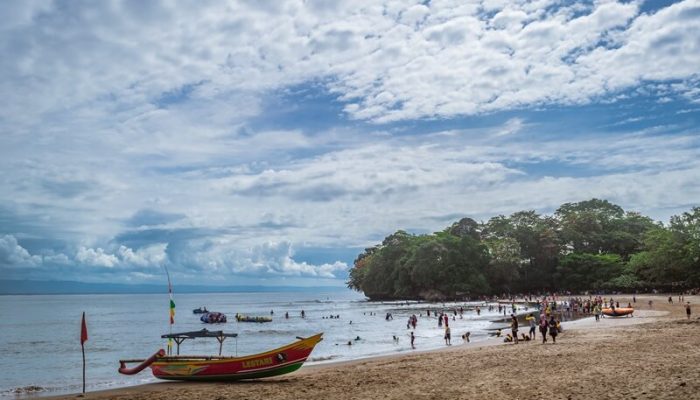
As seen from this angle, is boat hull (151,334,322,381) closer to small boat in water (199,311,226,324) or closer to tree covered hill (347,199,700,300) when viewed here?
small boat in water (199,311,226,324)

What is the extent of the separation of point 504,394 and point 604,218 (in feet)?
389

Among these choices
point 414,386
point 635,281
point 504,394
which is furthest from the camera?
point 635,281

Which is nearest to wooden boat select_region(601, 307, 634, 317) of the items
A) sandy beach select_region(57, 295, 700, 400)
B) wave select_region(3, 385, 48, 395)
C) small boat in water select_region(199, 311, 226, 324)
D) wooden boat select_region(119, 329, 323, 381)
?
sandy beach select_region(57, 295, 700, 400)

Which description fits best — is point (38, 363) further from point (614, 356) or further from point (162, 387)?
point (614, 356)

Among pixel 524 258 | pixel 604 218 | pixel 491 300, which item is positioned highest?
pixel 604 218

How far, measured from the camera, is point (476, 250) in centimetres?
11350

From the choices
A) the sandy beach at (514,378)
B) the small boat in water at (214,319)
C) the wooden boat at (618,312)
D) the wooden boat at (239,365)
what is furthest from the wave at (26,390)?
the small boat in water at (214,319)

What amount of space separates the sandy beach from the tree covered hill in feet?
245

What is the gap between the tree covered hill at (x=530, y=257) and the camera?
100750mm

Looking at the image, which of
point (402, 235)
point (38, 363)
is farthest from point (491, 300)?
point (38, 363)

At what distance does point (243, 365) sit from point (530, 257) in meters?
101

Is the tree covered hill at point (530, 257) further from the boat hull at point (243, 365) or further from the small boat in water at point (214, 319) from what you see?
the boat hull at point (243, 365)

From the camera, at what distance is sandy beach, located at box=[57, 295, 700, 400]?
1453 cm

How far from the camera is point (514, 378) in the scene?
56.5 feet
